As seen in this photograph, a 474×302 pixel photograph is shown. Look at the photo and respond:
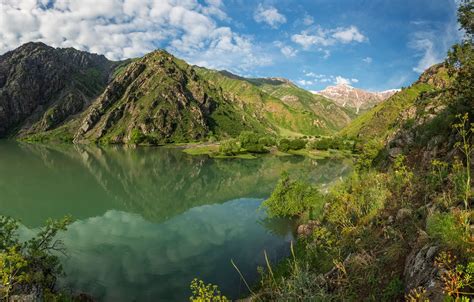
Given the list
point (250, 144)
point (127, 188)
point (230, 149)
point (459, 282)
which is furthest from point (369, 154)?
point (250, 144)

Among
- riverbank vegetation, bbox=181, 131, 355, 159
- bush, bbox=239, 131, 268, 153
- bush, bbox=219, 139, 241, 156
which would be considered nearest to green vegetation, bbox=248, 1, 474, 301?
bush, bbox=219, 139, 241, 156

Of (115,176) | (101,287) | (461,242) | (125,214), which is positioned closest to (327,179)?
(125,214)

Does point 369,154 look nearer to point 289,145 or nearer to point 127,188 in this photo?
point 127,188

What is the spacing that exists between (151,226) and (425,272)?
153 feet

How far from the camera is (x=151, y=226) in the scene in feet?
166

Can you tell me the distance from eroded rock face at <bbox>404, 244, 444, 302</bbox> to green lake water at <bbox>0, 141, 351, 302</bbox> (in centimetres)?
1949

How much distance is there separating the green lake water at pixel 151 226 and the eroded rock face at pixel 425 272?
19.5 metres

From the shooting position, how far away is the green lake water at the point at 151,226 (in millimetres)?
30984

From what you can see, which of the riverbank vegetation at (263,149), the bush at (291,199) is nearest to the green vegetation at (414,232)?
the bush at (291,199)

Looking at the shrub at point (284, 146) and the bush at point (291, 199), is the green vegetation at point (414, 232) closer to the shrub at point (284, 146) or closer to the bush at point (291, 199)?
the bush at point (291, 199)

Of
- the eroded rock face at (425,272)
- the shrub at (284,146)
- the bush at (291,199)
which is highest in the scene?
the shrub at (284,146)

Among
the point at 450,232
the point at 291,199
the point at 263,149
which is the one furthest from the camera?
the point at 263,149

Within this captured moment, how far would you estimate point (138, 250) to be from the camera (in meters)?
39.2

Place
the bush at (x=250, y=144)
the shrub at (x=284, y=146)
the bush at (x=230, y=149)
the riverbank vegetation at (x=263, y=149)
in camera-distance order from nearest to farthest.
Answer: the bush at (x=230, y=149)
the riverbank vegetation at (x=263, y=149)
the bush at (x=250, y=144)
the shrub at (x=284, y=146)
